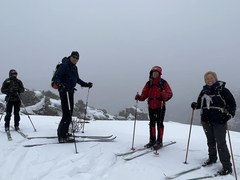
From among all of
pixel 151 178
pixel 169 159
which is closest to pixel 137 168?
pixel 151 178

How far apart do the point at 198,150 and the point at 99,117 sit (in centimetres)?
2012

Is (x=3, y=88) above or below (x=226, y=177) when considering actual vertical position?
above

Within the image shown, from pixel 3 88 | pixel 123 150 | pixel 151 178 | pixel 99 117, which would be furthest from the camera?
pixel 99 117

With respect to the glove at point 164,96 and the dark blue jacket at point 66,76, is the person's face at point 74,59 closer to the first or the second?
the dark blue jacket at point 66,76

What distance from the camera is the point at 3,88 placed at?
32.5 feet

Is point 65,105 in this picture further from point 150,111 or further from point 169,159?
point 169,159

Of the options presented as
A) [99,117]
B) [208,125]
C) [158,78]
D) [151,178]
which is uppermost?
[158,78]

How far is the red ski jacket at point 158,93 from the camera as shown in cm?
778

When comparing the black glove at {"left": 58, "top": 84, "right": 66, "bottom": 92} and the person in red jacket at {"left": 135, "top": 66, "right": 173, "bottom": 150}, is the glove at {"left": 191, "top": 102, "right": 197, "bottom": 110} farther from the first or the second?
the black glove at {"left": 58, "top": 84, "right": 66, "bottom": 92}

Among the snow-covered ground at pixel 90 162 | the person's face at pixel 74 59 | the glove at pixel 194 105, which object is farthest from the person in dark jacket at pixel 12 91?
the glove at pixel 194 105

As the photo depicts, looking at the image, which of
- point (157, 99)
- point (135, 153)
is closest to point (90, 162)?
point (135, 153)

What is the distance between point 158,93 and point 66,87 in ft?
8.72

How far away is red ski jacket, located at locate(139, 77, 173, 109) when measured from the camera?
778cm

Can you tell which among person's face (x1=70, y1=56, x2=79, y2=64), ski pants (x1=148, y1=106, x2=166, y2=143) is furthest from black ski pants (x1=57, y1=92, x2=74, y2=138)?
ski pants (x1=148, y1=106, x2=166, y2=143)
